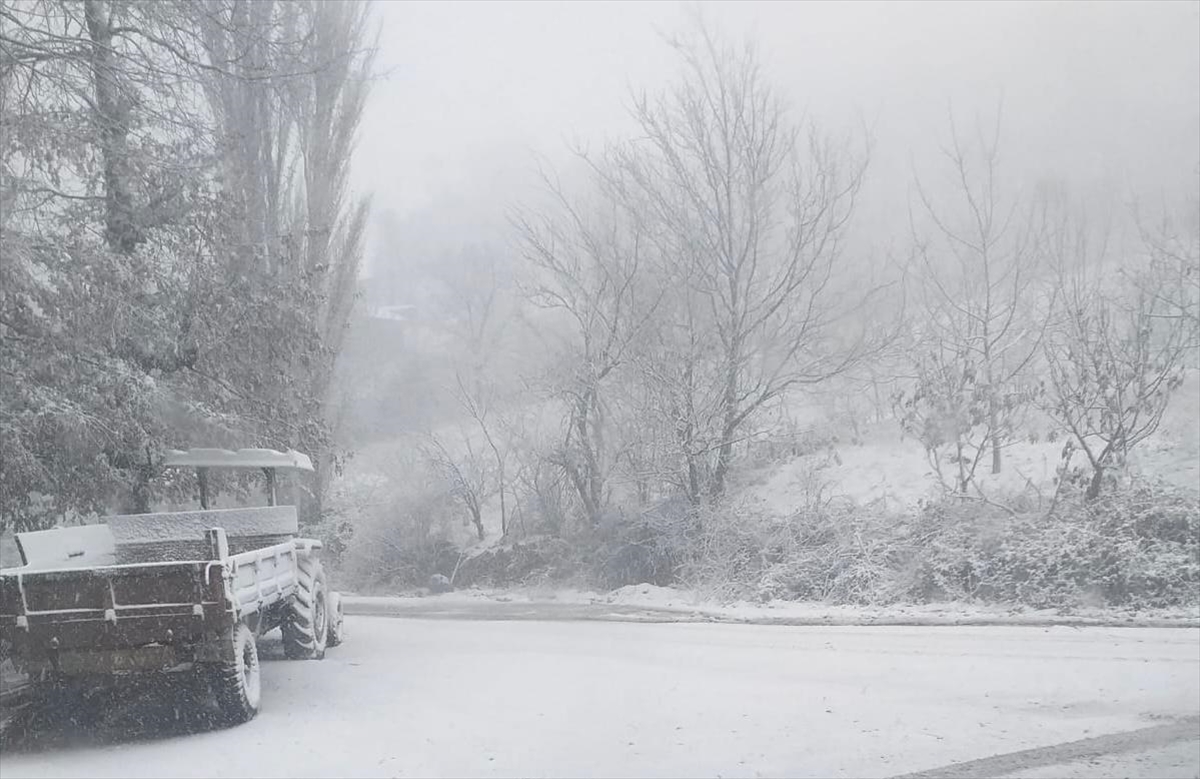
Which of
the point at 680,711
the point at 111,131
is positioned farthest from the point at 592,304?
the point at 680,711

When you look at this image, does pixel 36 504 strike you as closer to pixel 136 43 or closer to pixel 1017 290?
pixel 136 43

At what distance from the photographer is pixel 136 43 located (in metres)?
8.94

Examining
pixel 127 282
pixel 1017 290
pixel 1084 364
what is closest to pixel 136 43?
pixel 127 282

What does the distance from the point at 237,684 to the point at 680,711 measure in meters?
3.03

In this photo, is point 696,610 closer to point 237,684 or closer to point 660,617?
point 660,617

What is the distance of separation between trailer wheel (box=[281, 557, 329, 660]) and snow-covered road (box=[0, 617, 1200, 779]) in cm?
17

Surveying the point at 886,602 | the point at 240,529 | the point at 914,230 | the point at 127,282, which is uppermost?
the point at 914,230

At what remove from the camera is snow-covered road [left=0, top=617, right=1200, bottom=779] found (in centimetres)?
575

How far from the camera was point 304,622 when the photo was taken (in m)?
9.51

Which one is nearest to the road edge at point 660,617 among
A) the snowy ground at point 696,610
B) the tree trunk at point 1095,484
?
the snowy ground at point 696,610

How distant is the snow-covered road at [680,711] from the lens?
575 centimetres

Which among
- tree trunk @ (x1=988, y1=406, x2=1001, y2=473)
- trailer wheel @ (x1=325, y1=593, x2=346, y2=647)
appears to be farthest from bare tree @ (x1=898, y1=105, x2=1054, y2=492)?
trailer wheel @ (x1=325, y1=593, x2=346, y2=647)

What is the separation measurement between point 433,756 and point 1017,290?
545 inches

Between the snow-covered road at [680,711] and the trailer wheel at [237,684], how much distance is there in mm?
166
